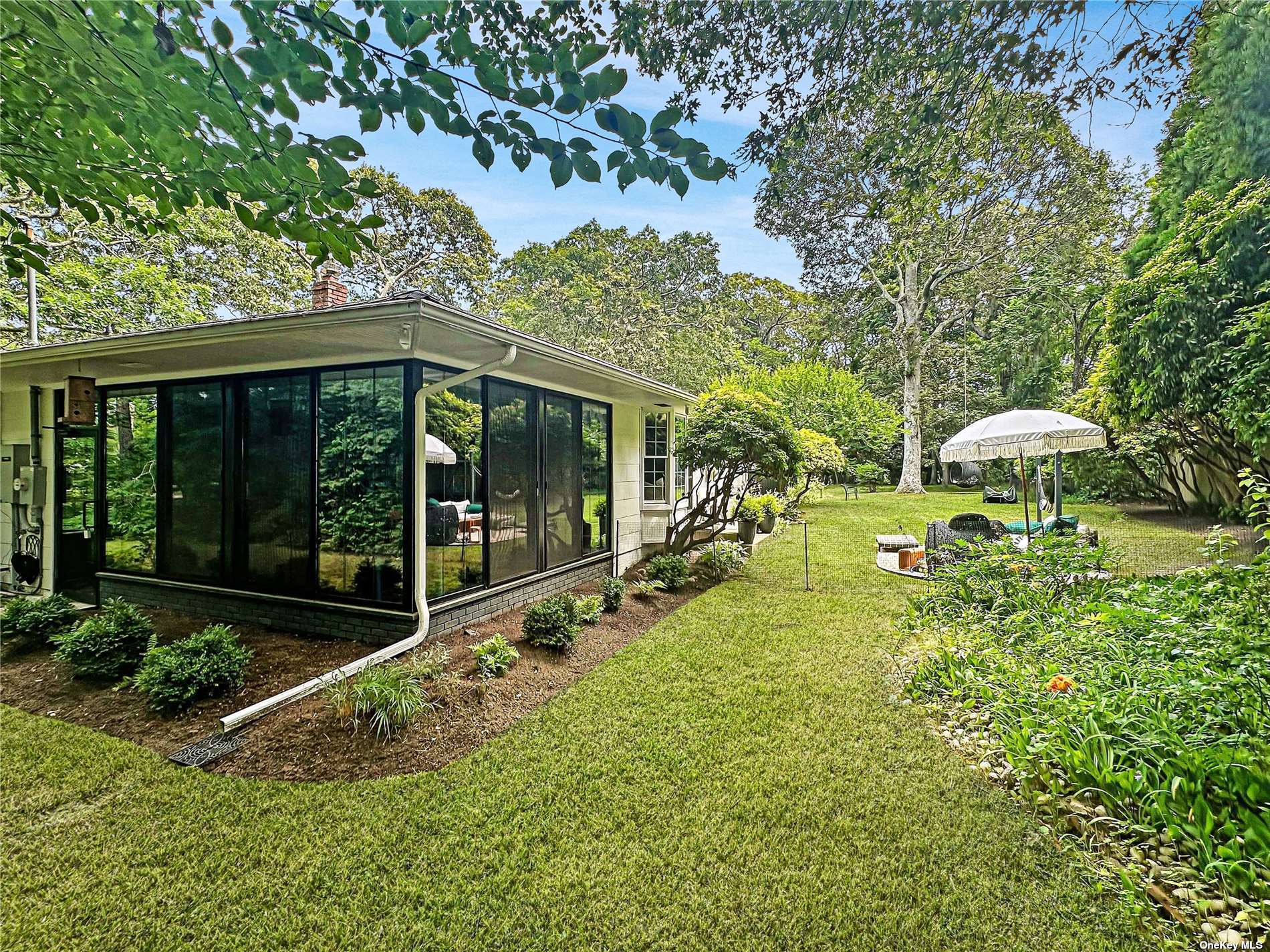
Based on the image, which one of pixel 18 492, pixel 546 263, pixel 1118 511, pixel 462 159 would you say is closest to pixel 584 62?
pixel 462 159

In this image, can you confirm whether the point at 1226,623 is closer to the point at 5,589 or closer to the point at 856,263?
the point at 5,589

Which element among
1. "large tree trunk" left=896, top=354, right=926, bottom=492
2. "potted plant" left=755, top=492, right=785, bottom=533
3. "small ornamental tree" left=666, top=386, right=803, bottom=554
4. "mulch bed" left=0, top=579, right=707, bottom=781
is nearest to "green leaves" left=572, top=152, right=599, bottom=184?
"mulch bed" left=0, top=579, right=707, bottom=781

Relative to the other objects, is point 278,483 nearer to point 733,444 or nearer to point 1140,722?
point 733,444

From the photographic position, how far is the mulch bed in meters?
3.14

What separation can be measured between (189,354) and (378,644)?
318cm

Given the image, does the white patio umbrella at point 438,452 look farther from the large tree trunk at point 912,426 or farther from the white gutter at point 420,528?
the large tree trunk at point 912,426

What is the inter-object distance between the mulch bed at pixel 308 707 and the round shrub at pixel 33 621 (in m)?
0.16

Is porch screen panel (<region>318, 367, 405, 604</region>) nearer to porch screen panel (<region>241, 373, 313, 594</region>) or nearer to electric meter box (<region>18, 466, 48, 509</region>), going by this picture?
porch screen panel (<region>241, 373, 313, 594</region>)

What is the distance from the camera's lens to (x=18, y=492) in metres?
6.43

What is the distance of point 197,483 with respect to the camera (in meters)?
5.54

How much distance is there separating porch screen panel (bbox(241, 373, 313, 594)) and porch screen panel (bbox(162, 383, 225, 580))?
0.41m

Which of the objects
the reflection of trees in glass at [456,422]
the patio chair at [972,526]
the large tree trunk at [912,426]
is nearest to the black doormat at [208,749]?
the reflection of trees in glass at [456,422]

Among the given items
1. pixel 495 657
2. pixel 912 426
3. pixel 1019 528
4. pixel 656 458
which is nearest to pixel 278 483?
pixel 495 657

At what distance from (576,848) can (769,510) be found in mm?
10044
